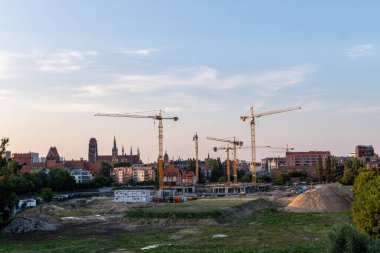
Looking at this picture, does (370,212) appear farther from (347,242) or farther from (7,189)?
(7,189)

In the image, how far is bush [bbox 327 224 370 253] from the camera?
52.3ft

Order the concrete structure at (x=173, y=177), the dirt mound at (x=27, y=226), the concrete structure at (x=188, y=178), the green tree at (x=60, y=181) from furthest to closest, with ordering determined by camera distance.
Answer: the concrete structure at (x=173, y=177)
the concrete structure at (x=188, y=178)
the green tree at (x=60, y=181)
the dirt mound at (x=27, y=226)

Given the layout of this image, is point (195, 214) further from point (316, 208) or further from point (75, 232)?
point (316, 208)

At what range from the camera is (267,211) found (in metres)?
69.4

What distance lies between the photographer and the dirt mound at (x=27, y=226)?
4800 cm

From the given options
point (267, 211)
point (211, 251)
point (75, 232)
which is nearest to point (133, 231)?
point (75, 232)

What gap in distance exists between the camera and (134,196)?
89.2 meters

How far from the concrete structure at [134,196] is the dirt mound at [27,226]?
3865 cm

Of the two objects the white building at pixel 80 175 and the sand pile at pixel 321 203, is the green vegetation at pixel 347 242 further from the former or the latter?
the white building at pixel 80 175

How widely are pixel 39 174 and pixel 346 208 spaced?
82963mm

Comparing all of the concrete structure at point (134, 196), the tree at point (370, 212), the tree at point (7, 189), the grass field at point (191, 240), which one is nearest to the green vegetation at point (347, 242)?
the tree at point (370, 212)

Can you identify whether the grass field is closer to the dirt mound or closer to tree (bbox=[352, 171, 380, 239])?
tree (bbox=[352, 171, 380, 239])

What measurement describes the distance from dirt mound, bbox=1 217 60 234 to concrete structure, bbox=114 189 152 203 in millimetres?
38651

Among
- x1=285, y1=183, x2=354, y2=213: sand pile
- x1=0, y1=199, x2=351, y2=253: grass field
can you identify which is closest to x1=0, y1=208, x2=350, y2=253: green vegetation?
x1=0, y1=199, x2=351, y2=253: grass field
